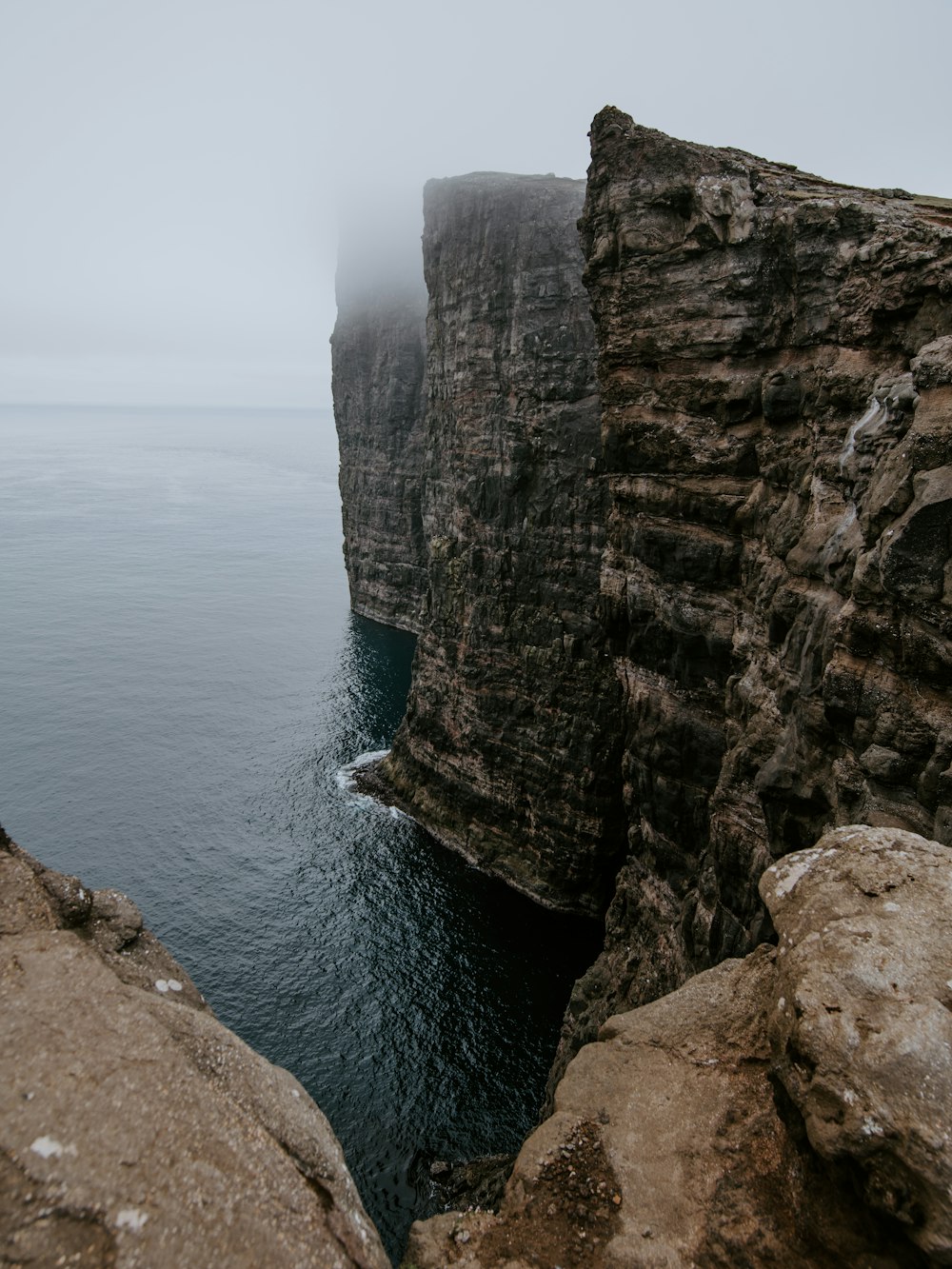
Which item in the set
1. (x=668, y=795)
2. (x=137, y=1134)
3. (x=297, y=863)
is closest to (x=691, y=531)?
(x=668, y=795)

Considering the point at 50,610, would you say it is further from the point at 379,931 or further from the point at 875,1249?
the point at 875,1249

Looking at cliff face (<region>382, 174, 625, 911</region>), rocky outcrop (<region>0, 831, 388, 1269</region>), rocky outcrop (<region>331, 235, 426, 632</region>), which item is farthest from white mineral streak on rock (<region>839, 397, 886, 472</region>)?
rocky outcrop (<region>331, 235, 426, 632</region>)

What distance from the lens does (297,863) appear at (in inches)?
2285

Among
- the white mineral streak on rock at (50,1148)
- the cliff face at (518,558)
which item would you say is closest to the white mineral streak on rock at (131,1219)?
the white mineral streak on rock at (50,1148)

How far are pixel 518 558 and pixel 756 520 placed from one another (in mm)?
28225

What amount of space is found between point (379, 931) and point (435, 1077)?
1188cm

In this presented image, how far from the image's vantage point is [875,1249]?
914 cm

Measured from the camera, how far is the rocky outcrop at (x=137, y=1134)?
296 inches

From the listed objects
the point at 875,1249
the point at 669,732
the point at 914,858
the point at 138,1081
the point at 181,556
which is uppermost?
the point at 914,858

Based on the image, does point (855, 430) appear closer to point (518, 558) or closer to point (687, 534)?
point (687, 534)

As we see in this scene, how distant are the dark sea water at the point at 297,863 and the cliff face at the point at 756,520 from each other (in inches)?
398

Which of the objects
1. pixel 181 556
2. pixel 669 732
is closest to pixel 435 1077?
pixel 669 732

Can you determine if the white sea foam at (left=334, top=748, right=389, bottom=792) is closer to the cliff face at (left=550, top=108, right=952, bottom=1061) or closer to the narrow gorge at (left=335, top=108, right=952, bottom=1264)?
the narrow gorge at (left=335, top=108, right=952, bottom=1264)

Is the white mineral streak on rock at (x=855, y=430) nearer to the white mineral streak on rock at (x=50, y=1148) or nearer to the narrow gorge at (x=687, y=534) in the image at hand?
the narrow gorge at (x=687, y=534)
